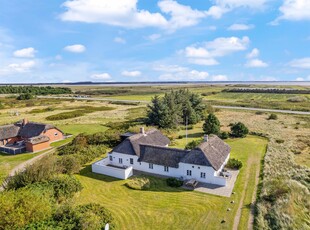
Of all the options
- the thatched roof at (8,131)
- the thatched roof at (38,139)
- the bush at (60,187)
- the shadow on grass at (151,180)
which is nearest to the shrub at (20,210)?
the bush at (60,187)

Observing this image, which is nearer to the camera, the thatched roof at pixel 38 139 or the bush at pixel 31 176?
the bush at pixel 31 176

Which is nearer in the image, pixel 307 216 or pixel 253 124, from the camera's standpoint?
pixel 307 216

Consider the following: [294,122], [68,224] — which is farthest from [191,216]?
[294,122]

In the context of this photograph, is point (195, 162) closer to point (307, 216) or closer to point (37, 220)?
point (307, 216)

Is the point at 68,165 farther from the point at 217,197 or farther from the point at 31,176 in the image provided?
the point at 217,197

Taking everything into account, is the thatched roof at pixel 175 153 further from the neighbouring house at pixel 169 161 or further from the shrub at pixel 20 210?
the shrub at pixel 20 210
